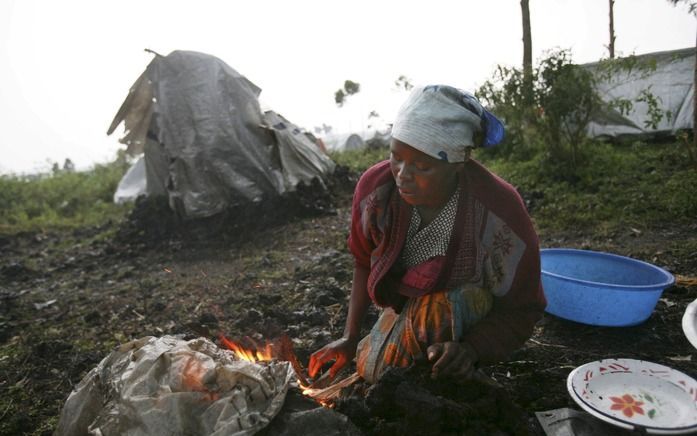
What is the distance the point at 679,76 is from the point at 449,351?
10355 millimetres

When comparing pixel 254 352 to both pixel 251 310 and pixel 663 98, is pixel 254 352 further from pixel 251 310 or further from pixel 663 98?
pixel 663 98

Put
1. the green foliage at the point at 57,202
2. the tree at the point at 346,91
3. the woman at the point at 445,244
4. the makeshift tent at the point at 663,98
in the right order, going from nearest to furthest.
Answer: the woman at the point at 445,244 → the makeshift tent at the point at 663,98 → the green foliage at the point at 57,202 → the tree at the point at 346,91

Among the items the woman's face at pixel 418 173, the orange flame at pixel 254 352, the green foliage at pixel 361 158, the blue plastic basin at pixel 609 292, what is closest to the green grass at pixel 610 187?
the blue plastic basin at pixel 609 292

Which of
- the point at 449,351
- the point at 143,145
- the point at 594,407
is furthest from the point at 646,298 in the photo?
the point at 143,145

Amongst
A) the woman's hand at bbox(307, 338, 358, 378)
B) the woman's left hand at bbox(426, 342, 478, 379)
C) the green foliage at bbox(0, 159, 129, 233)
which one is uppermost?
the green foliage at bbox(0, 159, 129, 233)

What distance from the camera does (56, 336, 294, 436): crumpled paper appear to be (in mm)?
1676

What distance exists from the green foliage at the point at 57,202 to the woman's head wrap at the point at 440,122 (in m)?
8.79

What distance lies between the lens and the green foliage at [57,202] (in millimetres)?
9000

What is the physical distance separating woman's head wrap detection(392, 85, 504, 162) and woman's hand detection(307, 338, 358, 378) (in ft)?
3.79

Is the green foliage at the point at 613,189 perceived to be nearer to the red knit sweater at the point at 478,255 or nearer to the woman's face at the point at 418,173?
the red knit sweater at the point at 478,255

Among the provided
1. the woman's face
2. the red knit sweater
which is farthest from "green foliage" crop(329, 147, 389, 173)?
the woman's face

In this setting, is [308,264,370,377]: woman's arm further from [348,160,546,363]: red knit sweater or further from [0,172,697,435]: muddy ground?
[0,172,697,435]: muddy ground

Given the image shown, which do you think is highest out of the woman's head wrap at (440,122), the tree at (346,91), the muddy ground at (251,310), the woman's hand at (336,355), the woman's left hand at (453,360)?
the tree at (346,91)

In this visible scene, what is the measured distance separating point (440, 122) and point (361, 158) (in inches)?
418
